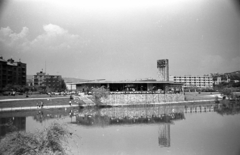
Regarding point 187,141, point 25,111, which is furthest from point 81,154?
point 25,111

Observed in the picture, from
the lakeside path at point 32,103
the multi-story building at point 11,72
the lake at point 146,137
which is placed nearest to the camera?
the lake at point 146,137

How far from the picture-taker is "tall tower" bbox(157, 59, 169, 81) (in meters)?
56.7

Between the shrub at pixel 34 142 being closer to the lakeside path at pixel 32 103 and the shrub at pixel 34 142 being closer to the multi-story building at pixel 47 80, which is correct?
the lakeside path at pixel 32 103

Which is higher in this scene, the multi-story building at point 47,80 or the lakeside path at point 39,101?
the multi-story building at point 47,80

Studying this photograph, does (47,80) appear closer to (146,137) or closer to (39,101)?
(39,101)

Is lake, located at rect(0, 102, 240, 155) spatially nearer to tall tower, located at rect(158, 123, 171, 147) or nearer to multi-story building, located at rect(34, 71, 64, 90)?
tall tower, located at rect(158, 123, 171, 147)

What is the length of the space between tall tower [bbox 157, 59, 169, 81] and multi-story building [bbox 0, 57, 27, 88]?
3390 cm

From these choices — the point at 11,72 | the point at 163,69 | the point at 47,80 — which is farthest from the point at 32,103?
the point at 47,80

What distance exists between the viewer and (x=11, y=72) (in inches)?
1789

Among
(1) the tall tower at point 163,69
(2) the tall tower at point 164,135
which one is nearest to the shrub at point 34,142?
(2) the tall tower at point 164,135

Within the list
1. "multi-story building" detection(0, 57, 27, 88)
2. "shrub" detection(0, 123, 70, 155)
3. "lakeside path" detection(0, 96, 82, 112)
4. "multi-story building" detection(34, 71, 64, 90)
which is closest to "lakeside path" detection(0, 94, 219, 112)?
"lakeside path" detection(0, 96, 82, 112)

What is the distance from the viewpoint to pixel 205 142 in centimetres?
1284

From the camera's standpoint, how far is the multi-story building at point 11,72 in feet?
135

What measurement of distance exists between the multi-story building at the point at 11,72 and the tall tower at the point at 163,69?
33.9m
